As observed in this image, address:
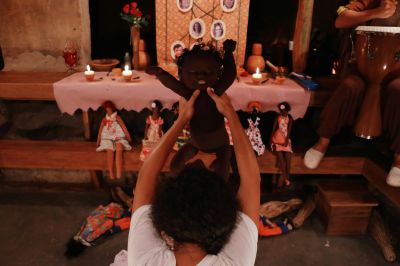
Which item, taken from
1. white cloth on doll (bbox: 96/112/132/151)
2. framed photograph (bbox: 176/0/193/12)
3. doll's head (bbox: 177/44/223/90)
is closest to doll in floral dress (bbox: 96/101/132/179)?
white cloth on doll (bbox: 96/112/132/151)

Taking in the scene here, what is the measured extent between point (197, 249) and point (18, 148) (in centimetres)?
292

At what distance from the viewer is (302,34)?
3275mm

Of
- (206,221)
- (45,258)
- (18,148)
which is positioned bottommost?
(45,258)

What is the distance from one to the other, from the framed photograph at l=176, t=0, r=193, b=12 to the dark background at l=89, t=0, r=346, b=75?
52 centimetres

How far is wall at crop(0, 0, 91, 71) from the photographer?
3.52m

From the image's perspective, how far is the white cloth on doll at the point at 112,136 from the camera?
3.32m

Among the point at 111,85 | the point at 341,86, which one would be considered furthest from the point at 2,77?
the point at 341,86

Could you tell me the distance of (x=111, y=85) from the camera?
3.06 meters

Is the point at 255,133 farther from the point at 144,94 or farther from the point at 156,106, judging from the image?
the point at 144,94

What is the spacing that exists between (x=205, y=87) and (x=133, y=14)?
1.88 metres

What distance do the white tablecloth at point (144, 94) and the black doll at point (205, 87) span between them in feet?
3.90

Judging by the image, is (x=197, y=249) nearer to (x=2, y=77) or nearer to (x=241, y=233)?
(x=241, y=233)

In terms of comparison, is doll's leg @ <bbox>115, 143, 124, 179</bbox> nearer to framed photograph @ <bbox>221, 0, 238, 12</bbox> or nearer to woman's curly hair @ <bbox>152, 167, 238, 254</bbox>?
framed photograph @ <bbox>221, 0, 238, 12</bbox>

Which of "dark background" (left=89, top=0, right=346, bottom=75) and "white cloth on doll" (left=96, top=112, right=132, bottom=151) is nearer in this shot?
"white cloth on doll" (left=96, top=112, right=132, bottom=151)
